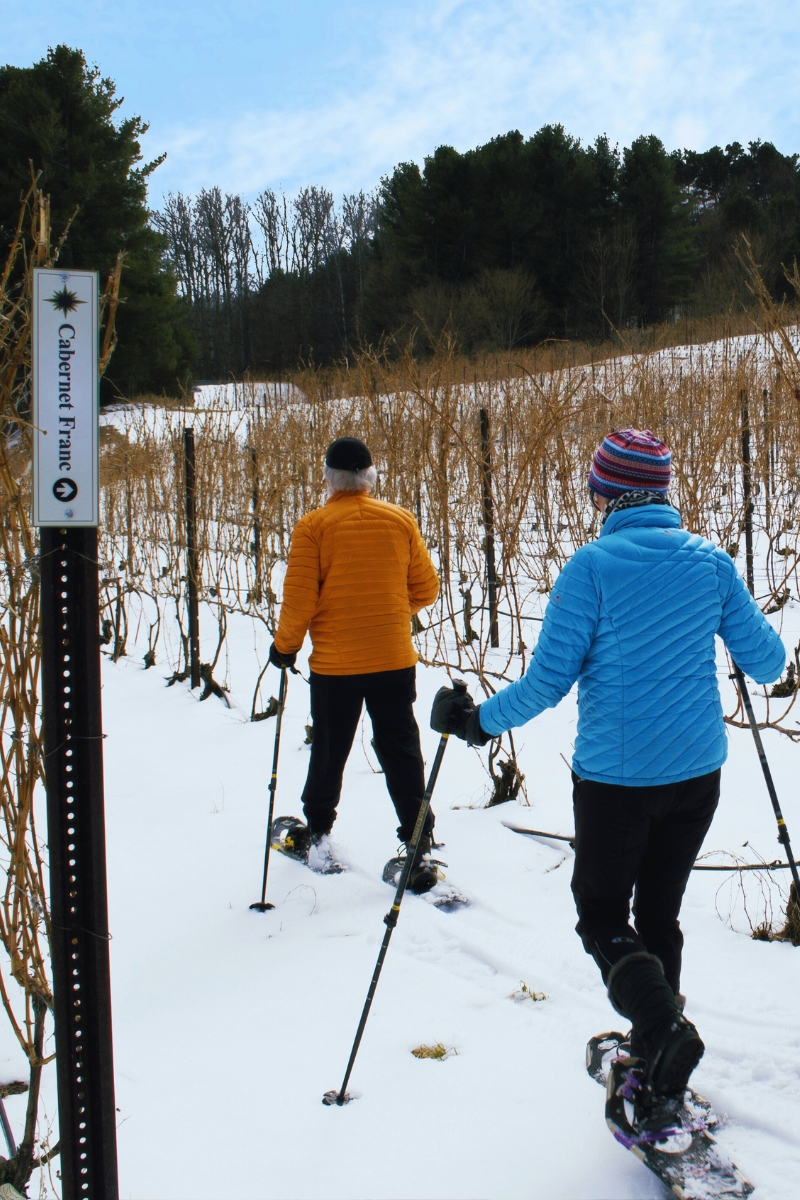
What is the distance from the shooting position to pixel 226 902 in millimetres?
3318

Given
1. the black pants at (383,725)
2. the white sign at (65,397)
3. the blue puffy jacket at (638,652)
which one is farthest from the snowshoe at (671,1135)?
the white sign at (65,397)

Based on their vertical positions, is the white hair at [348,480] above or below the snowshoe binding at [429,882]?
above

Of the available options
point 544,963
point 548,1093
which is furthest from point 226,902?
point 548,1093

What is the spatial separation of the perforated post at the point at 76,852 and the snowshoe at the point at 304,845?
2.10 metres

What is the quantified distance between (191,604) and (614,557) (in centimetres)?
566

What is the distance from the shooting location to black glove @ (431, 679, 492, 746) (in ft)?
6.77

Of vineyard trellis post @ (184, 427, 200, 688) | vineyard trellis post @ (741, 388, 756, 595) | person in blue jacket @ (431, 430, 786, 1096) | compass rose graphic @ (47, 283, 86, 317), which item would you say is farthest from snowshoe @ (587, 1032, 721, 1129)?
vineyard trellis post @ (741, 388, 756, 595)

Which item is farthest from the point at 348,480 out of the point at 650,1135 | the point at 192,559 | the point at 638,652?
the point at 192,559

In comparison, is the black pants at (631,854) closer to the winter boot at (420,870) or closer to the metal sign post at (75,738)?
the metal sign post at (75,738)

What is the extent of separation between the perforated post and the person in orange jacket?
188 centimetres

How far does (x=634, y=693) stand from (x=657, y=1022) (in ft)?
2.21

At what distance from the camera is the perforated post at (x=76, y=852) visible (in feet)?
4.52

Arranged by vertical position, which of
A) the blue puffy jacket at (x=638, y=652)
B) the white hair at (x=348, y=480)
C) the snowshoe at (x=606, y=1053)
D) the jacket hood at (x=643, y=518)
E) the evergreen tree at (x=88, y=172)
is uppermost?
the evergreen tree at (x=88, y=172)

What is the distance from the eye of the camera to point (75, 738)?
1.39 m
